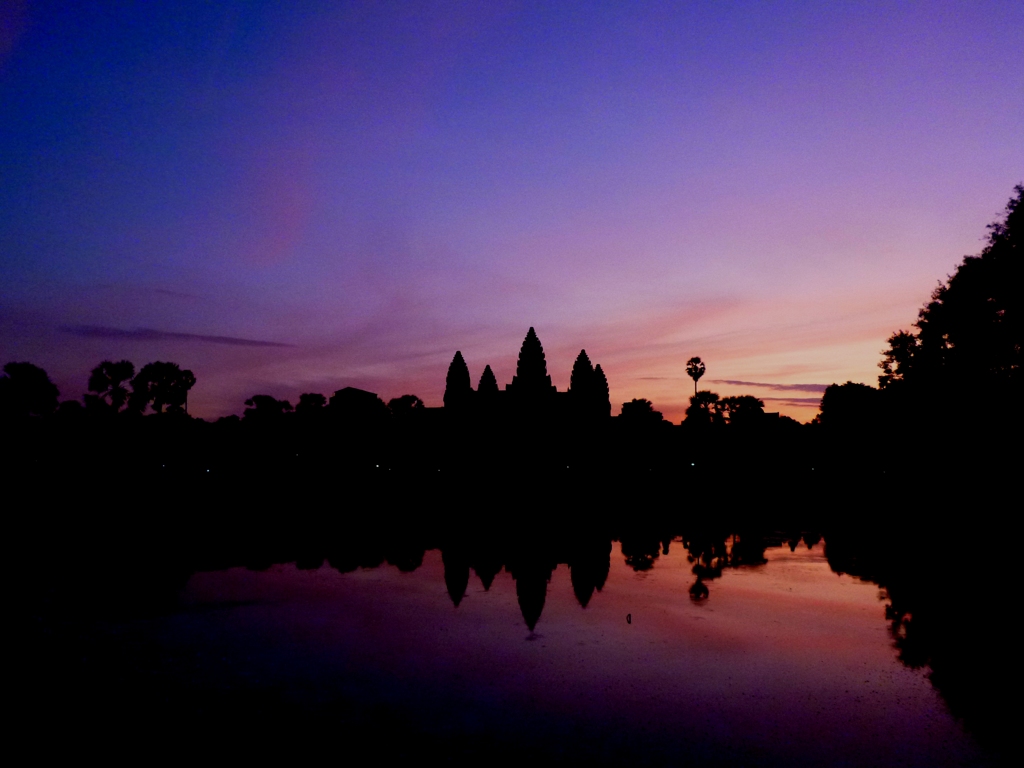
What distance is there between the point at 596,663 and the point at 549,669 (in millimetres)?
1311

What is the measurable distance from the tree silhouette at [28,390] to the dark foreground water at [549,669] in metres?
86.2

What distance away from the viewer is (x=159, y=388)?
101 metres

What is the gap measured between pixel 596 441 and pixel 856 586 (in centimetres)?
5341

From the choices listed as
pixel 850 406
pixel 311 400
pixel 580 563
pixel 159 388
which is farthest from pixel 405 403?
pixel 580 563

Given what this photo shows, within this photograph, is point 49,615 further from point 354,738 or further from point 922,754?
point 922,754

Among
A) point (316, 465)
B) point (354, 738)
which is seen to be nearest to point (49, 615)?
point (354, 738)

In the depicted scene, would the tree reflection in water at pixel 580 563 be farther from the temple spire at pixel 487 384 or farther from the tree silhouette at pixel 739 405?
the tree silhouette at pixel 739 405

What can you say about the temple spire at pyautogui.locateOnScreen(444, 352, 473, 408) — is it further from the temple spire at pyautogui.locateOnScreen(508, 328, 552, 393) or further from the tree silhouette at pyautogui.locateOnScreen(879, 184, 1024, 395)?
the tree silhouette at pyautogui.locateOnScreen(879, 184, 1024, 395)

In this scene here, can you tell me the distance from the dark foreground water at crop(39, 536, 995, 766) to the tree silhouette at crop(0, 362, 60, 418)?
86.2 m

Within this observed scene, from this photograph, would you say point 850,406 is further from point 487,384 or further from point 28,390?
point 28,390

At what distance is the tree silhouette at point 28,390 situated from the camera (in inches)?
3600

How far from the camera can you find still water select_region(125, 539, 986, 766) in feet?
39.6

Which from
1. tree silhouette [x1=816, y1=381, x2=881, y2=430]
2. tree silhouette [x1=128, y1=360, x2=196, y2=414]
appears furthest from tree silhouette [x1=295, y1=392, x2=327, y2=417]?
tree silhouette [x1=816, y1=381, x2=881, y2=430]

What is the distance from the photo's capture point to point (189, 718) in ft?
40.2
